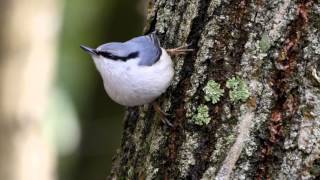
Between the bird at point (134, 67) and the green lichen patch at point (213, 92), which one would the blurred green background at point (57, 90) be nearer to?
the bird at point (134, 67)

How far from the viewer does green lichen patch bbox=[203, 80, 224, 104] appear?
2420mm

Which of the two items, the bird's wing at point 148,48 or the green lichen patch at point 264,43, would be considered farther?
the bird's wing at point 148,48

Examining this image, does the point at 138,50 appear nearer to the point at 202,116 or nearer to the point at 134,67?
the point at 134,67

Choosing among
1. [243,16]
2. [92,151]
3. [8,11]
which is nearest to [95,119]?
[92,151]

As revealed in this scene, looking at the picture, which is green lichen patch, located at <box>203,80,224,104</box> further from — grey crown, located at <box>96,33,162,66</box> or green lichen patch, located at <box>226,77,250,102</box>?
grey crown, located at <box>96,33,162,66</box>

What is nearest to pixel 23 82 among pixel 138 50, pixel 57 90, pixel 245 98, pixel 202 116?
pixel 138 50

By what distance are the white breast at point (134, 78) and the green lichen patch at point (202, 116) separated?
312 millimetres

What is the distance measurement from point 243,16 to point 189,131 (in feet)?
1.72

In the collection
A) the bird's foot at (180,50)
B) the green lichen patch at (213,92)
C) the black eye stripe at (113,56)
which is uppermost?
the bird's foot at (180,50)

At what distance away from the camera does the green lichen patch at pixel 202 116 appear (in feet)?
7.91

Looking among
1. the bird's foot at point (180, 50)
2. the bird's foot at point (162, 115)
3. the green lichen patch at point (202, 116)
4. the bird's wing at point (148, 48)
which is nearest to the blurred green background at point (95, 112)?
the bird's wing at point (148, 48)

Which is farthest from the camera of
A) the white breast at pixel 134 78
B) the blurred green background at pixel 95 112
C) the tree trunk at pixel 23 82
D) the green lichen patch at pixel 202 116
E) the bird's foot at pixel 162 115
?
the blurred green background at pixel 95 112

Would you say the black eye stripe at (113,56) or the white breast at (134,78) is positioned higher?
the black eye stripe at (113,56)

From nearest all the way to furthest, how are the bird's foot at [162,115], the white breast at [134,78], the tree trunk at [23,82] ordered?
the bird's foot at [162,115] < the white breast at [134,78] < the tree trunk at [23,82]
